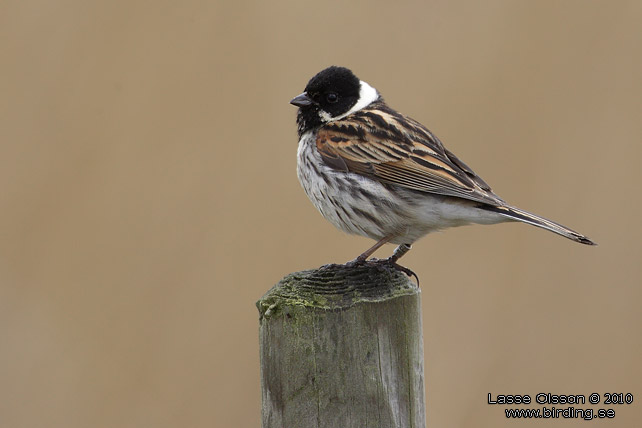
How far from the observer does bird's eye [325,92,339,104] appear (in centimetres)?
553

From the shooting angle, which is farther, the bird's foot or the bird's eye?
the bird's eye

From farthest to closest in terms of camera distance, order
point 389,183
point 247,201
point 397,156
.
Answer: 1. point 247,201
2. point 397,156
3. point 389,183

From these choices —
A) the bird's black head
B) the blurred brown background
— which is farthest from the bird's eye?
the blurred brown background

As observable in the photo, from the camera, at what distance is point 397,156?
4977mm

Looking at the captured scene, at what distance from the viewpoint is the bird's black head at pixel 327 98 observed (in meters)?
5.50

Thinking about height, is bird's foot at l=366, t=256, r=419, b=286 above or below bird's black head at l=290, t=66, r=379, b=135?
below

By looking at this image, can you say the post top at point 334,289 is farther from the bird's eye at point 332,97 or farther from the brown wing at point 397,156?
the bird's eye at point 332,97

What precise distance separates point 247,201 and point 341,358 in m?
3.53

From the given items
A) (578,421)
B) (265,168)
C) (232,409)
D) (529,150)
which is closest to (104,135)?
(265,168)

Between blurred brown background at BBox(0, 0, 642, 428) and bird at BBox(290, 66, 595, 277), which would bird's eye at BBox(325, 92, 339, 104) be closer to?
bird at BBox(290, 66, 595, 277)

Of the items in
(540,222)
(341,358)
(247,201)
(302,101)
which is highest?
(302,101)

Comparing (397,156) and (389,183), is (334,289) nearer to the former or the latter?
(389,183)

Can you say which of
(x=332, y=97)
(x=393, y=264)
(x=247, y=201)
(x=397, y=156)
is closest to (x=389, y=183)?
(x=397, y=156)

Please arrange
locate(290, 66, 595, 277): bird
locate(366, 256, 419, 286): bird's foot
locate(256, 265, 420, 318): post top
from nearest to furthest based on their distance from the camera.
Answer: locate(256, 265, 420, 318): post top → locate(366, 256, 419, 286): bird's foot → locate(290, 66, 595, 277): bird
